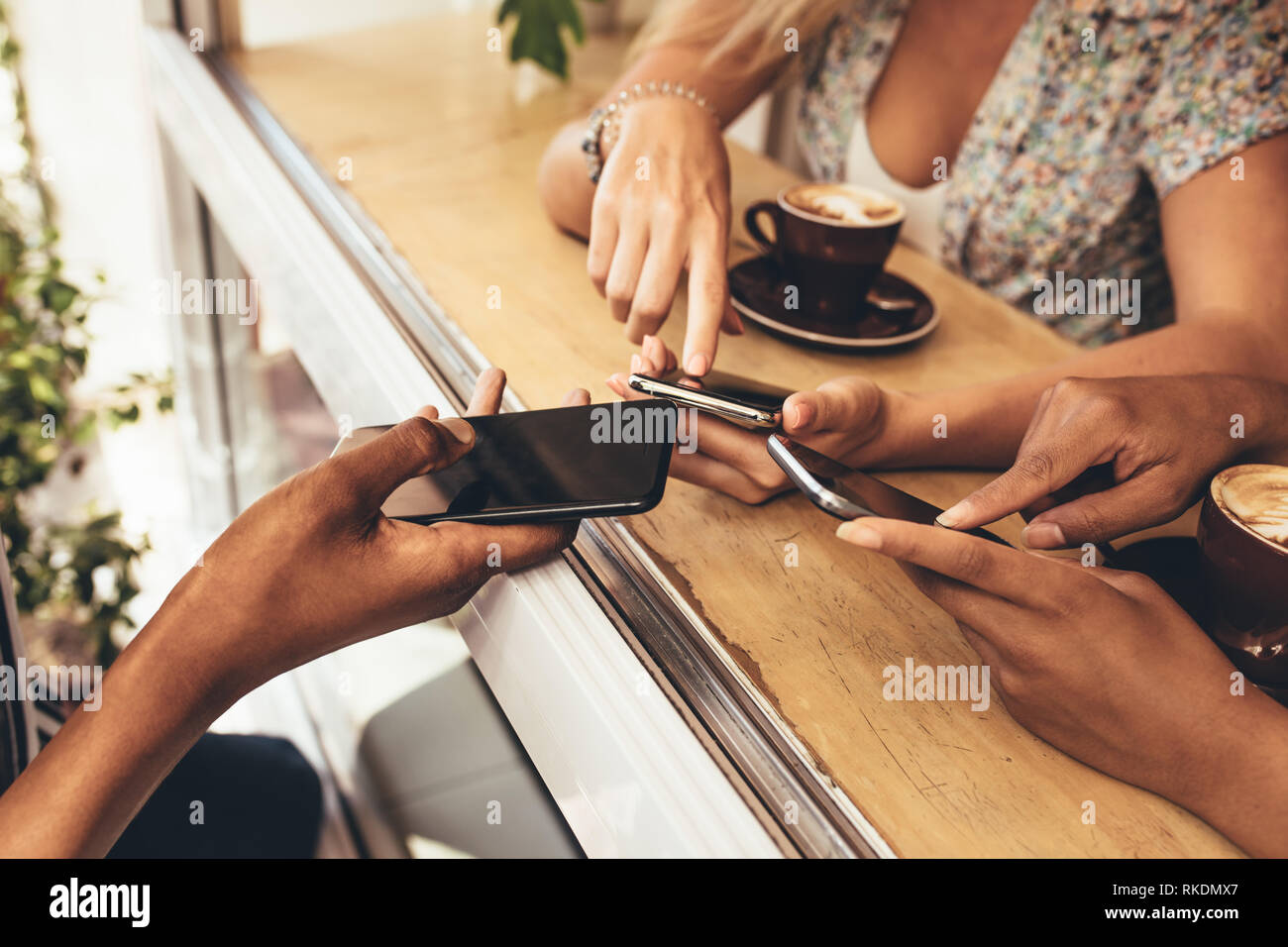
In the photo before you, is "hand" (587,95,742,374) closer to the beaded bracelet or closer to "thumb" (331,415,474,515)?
the beaded bracelet

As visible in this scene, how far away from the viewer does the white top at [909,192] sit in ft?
3.97

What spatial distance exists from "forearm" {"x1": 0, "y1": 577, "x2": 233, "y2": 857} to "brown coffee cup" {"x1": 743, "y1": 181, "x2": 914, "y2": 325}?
0.65m

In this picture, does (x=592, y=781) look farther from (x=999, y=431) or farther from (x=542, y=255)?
(x=542, y=255)

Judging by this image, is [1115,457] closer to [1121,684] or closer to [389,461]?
[1121,684]

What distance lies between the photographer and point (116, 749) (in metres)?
0.56

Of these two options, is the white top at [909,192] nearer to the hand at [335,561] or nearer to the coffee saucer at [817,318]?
the coffee saucer at [817,318]

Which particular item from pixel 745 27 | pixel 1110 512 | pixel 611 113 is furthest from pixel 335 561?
pixel 745 27

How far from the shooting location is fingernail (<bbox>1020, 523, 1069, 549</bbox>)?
62 cm

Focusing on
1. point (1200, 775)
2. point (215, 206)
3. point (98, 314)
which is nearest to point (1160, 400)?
point (1200, 775)

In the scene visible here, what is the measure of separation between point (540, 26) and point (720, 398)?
1.06m

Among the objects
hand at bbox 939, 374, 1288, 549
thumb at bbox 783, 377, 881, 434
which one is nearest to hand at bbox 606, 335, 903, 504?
thumb at bbox 783, 377, 881, 434

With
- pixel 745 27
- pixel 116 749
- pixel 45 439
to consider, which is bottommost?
pixel 45 439

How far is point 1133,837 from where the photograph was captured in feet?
1.65

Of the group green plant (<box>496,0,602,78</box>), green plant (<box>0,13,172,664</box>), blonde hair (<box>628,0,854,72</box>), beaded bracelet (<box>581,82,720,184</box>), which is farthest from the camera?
green plant (<box>0,13,172,664</box>)
